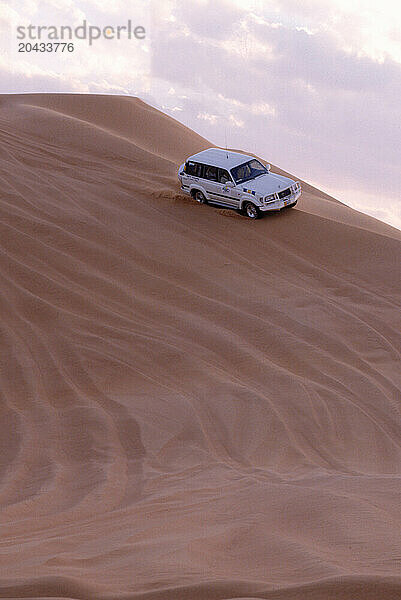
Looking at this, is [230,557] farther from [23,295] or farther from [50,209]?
[50,209]

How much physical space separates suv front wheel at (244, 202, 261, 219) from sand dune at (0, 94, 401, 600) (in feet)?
1.19

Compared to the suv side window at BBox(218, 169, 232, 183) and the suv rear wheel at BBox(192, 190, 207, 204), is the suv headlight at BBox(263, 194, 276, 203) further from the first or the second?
the suv rear wheel at BBox(192, 190, 207, 204)

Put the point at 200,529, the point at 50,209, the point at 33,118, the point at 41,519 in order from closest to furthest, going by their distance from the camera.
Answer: the point at 200,529, the point at 41,519, the point at 50,209, the point at 33,118

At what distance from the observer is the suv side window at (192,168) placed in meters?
16.2

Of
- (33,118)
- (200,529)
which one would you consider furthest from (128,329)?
(33,118)

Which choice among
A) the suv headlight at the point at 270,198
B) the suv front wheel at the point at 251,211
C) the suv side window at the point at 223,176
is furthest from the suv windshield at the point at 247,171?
the suv headlight at the point at 270,198

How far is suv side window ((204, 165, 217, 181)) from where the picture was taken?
16.0m

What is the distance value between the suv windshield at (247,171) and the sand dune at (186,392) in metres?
0.99

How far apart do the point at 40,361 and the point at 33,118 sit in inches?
593

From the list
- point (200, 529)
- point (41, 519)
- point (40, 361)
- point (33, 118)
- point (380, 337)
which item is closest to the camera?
point (200, 529)

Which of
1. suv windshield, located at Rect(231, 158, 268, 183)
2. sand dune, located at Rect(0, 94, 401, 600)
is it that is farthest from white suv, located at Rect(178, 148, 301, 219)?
sand dune, located at Rect(0, 94, 401, 600)

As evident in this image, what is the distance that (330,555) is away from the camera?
3809 millimetres

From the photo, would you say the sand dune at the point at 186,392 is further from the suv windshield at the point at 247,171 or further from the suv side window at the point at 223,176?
the suv windshield at the point at 247,171

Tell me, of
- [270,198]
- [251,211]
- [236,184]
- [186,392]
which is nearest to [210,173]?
[236,184]
